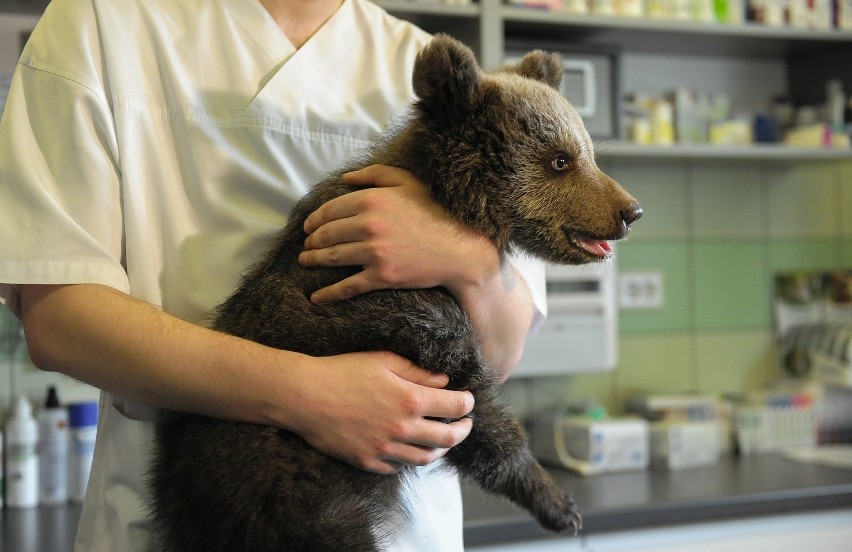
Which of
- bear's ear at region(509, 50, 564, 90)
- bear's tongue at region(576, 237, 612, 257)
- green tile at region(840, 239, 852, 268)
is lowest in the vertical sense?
bear's tongue at region(576, 237, 612, 257)

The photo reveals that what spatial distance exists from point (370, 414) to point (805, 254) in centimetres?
264

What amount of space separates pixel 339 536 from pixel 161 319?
0.99ft

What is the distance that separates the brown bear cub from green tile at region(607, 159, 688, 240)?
1.81 m

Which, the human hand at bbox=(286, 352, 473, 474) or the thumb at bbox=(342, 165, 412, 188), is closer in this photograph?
the human hand at bbox=(286, 352, 473, 474)

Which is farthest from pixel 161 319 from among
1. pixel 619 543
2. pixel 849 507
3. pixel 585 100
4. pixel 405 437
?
pixel 849 507

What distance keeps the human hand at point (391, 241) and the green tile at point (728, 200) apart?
212 cm

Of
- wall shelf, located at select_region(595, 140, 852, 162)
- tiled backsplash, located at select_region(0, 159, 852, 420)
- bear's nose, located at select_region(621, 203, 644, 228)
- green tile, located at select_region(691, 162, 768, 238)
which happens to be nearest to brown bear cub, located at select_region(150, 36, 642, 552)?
bear's nose, located at select_region(621, 203, 644, 228)

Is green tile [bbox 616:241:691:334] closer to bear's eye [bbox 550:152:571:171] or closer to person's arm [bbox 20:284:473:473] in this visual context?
bear's eye [bbox 550:152:571:171]

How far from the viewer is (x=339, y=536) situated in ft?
2.95

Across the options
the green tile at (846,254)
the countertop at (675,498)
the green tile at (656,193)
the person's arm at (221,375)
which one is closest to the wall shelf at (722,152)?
the green tile at (656,193)

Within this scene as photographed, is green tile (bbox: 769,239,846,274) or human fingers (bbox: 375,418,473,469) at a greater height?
green tile (bbox: 769,239,846,274)

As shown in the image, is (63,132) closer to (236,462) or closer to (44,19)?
(44,19)

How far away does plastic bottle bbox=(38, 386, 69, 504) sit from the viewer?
2168mm

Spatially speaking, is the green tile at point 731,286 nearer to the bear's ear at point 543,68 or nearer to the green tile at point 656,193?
the green tile at point 656,193
